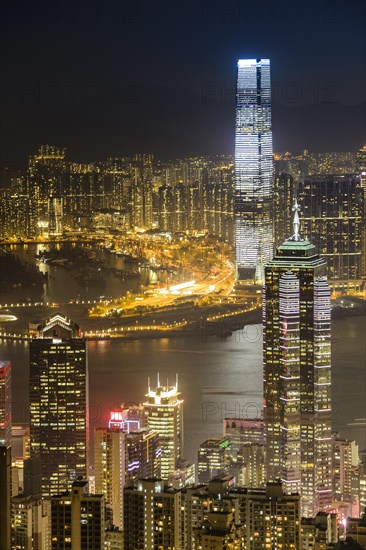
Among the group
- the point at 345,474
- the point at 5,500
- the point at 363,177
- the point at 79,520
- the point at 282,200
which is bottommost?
the point at 345,474

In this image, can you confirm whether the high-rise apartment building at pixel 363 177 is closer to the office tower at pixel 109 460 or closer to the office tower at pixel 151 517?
the office tower at pixel 109 460

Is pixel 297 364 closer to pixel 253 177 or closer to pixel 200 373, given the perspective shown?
pixel 200 373

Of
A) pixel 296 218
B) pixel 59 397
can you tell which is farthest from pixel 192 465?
pixel 296 218

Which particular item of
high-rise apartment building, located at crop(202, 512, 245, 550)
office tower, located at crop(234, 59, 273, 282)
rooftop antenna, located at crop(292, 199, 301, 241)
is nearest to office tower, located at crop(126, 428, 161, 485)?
high-rise apartment building, located at crop(202, 512, 245, 550)

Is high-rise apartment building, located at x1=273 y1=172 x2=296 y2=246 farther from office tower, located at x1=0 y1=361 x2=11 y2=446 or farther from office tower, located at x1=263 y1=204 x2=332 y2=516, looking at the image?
office tower, located at x1=0 y1=361 x2=11 y2=446

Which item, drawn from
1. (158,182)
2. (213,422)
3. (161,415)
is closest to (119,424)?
(161,415)
